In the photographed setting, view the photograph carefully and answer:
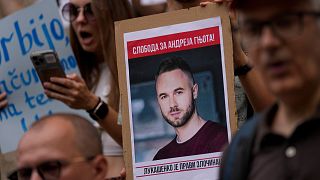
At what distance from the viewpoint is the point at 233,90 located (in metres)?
3.70

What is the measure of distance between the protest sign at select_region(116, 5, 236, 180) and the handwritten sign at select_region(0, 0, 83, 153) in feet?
3.37

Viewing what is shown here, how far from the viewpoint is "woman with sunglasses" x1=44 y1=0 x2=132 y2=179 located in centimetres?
423

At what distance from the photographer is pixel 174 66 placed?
3871 millimetres

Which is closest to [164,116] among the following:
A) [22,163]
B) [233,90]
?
[233,90]

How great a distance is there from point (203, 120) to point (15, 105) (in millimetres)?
1578

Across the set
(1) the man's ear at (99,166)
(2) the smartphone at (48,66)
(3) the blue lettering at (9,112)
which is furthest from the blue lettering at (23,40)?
(1) the man's ear at (99,166)

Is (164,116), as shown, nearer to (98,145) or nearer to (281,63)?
(98,145)

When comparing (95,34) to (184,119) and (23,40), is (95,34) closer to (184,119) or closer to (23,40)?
(23,40)

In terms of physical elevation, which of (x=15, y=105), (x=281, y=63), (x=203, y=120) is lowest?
(x=15, y=105)

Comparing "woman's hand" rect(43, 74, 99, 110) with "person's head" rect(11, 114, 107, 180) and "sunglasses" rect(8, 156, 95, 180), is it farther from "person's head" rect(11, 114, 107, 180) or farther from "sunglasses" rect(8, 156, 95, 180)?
"sunglasses" rect(8, 156, 95, 180)

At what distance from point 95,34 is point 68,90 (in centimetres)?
62

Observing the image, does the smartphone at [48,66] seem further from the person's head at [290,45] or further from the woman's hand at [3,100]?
the person's head at [290,45]

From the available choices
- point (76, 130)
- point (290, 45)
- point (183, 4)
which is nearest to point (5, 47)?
point (183, 4)

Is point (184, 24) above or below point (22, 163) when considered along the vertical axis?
above
